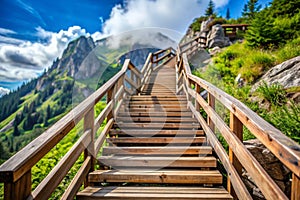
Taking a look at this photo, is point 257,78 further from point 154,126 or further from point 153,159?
point 153,159

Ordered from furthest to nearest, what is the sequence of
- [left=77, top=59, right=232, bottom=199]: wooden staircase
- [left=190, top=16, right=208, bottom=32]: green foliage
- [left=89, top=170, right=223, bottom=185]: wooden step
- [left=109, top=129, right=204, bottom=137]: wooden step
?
1. [left=190, top=16, right=208, bottom=32]: green foliage
2. [left=109, top=129, right=204, bottom=137]: wooden step
3. [left=89, top=170, right=223, bottom=185]: wooden step
4. [left=77, top=59, right=232, bottom=199]: wooden staircase

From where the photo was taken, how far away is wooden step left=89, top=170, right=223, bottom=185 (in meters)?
2.14

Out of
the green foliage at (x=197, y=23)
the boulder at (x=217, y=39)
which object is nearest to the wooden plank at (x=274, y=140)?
the boulder at (x=217, y=39)

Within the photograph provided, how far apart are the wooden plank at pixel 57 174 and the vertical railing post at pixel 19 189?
82mm

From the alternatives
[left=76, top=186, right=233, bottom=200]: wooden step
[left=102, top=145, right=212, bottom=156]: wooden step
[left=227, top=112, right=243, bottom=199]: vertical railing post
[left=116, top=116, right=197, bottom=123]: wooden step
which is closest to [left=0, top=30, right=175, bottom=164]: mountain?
[left=116, top=116, right=197, bottom=123]: wooden step

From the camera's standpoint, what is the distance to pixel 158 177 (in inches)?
85.5

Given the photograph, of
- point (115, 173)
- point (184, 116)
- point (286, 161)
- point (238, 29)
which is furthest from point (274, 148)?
point (238, 29)

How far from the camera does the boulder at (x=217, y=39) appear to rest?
1482 centimetres

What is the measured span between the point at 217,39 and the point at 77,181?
49.0 feet

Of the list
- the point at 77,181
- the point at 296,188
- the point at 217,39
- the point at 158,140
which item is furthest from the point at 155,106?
the point at 217,39

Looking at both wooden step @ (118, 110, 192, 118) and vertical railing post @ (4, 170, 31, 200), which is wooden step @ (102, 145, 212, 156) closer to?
wooden step @ (118, 110, 192, 118)

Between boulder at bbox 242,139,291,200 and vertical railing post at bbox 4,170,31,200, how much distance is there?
6.99 ft

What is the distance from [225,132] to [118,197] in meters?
1.13

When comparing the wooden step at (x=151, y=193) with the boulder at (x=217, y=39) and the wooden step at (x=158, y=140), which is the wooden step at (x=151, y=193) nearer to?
the wooden step at (x=158, y=140)
